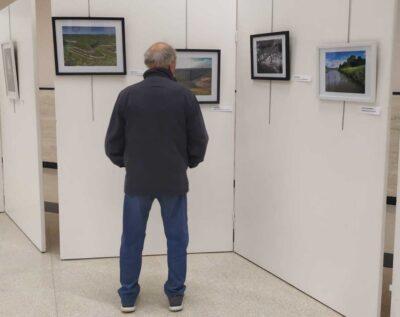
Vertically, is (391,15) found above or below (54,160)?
above

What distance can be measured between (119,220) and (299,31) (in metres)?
2.19

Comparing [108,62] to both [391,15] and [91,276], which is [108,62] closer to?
[91,276]

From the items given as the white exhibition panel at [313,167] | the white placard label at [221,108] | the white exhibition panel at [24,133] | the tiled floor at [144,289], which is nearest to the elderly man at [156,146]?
the tiled floor at [144,289]

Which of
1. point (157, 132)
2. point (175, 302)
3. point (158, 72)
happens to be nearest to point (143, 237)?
point (175, 302)

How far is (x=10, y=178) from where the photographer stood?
6199 millimetres

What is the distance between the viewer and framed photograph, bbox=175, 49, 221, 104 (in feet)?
16.1

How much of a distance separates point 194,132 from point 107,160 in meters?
1.39

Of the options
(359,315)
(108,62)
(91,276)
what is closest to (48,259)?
(91,276)

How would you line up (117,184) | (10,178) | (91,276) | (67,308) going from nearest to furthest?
(67,308) → (91,276) → (117,184) → (10,178)

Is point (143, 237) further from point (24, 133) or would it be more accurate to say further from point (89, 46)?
point (24, 133)

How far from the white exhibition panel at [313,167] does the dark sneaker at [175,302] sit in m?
0.93

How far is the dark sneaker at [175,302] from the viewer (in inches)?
159

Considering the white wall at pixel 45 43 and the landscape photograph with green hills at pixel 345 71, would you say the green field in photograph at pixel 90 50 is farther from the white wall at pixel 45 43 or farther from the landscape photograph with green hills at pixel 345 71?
the white wall at pixel 45 43

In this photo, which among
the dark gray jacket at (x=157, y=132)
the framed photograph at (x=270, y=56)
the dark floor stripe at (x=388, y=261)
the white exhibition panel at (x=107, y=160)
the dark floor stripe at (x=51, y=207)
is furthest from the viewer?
the dark floor stripe at (x=51, y=207)
